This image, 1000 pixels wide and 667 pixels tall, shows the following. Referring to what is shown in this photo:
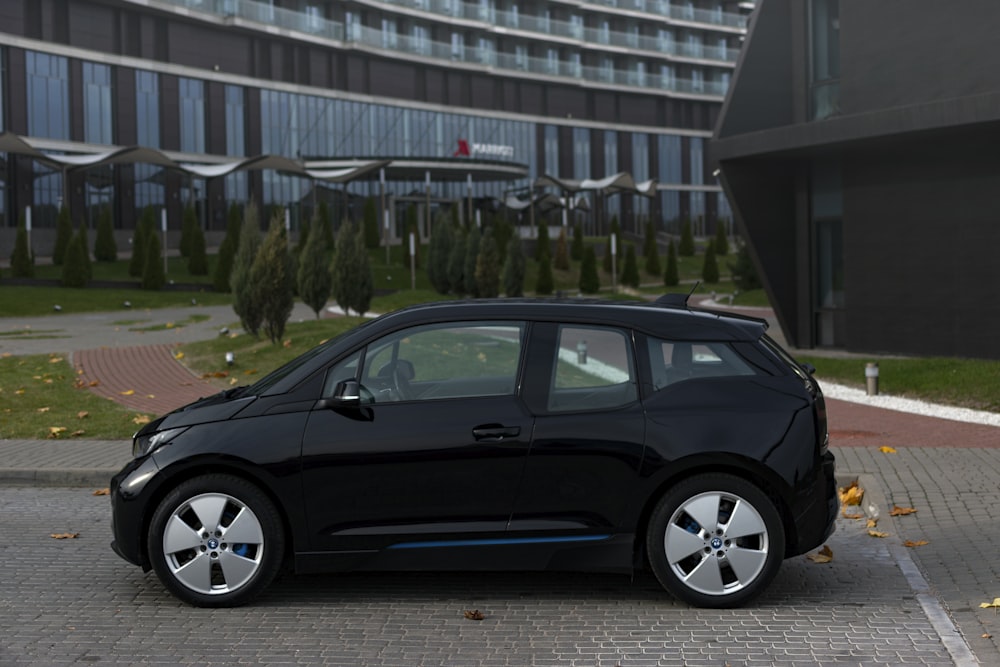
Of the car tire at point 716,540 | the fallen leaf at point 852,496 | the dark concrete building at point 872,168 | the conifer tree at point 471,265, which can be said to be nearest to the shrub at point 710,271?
the conifer tree at point 471,265

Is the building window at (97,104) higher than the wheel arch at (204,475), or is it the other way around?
the building window at (97,104)

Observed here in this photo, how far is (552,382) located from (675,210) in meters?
89.9

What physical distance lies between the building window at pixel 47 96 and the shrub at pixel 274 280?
4170 cm

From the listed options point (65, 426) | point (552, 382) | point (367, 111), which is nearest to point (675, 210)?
point (367, 111)

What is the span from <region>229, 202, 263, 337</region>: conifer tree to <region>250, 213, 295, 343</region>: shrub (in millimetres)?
122

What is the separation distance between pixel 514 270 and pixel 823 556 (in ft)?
116

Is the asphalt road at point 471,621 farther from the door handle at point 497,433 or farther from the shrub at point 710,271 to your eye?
the shrub at point 710,271

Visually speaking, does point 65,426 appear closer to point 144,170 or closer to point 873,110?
point 873,110

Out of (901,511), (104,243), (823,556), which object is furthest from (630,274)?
(823,556)

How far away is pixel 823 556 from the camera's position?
23.8ft

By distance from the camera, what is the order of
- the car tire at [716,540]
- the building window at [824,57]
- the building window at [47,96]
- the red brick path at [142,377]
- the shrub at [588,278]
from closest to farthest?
1. the car tire at [716,540]
2. the red brick path at [142,377]
3. the building window at [824,57]
4. the shrub at [588,278]
5. the building window at [47,96]

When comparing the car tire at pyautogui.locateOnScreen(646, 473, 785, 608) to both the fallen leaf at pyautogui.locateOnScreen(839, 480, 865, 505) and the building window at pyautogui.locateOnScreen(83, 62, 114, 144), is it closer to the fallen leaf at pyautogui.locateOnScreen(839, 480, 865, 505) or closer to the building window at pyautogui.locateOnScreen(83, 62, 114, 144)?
the fallen leaf at pyautogui.locateOnScreen(839, 480, 865, 505)

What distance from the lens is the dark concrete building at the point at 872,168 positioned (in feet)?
63.5

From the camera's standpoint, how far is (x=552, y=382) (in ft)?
20.4
